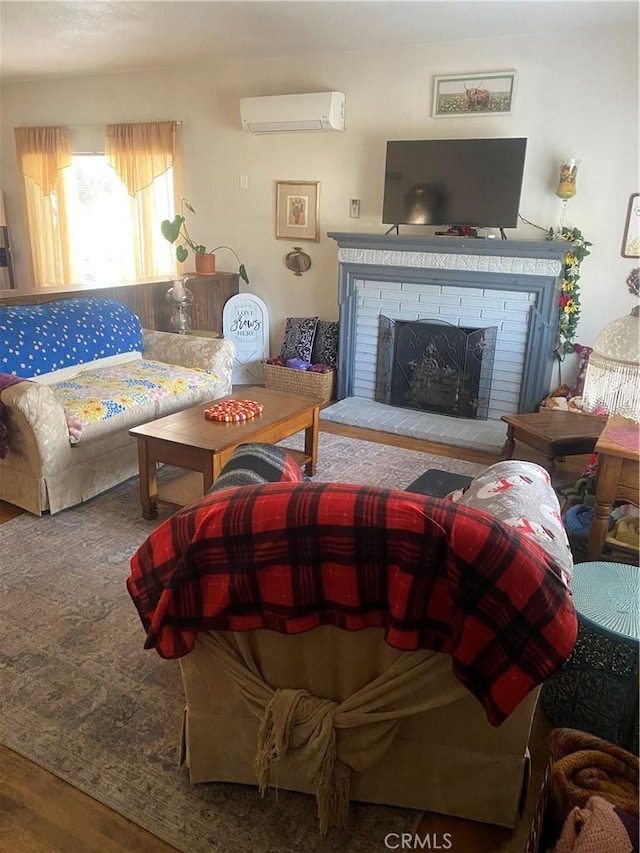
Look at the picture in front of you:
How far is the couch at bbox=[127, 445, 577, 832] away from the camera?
1.13 m

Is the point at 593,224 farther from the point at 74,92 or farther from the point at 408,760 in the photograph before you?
the point at 74,92

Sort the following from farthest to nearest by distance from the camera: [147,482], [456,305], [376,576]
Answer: [456,305] < [147,482] < [376,576]

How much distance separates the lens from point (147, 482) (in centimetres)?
289

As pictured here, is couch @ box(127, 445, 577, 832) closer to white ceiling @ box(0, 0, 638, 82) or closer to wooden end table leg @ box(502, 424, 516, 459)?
wooden end table leg @ box(502, 424, 516, 459)

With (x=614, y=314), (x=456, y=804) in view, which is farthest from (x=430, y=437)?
(x=456, y=804)

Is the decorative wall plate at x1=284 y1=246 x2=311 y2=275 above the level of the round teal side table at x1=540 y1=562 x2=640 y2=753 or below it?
above

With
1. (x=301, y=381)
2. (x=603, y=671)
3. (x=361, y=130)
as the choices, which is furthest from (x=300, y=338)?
(x=603, y=671)

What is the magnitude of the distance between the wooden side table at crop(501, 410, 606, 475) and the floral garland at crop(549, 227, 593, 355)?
2.64 ft

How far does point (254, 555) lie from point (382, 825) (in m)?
0.82

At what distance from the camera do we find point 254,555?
3.88 ft

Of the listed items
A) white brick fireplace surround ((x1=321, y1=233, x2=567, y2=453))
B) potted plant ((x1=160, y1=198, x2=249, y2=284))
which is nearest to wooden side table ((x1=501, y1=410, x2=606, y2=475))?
white brick fireplace surround ((x1=321, y1=233, x2=567, y2=453))

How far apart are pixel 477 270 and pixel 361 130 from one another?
4.59ft

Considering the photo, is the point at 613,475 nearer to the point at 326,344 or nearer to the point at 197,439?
the point at 197,439

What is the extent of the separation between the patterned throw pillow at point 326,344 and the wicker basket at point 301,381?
0.46ft
